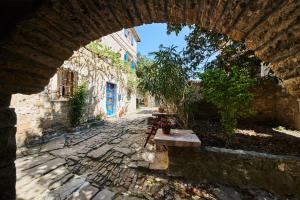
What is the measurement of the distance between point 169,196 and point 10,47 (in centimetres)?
331

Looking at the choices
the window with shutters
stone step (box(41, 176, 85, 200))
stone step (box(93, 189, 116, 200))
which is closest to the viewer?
stone step (box(41, 176, 85, 200))

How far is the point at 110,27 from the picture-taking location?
195 cm

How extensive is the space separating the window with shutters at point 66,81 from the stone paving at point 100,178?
2.68 meters

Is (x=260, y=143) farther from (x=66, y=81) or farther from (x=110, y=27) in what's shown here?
(x=66, y=81)

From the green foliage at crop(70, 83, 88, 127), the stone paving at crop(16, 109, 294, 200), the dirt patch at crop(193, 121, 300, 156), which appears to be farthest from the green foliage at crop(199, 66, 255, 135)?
the green foliage at crop(70, 83, 88, 127)

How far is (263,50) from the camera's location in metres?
1.81

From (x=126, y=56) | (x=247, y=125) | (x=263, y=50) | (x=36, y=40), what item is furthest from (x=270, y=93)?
(x=126, y=56)

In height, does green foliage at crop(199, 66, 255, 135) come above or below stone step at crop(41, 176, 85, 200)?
above

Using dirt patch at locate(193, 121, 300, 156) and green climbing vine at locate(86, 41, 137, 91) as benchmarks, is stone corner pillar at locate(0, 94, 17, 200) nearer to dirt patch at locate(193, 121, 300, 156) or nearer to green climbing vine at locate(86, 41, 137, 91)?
dirt patch at locate(193, 121, 300, 156)

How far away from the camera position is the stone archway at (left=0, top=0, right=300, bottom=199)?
4.96 ft

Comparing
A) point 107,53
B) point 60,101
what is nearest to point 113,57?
point 107,53

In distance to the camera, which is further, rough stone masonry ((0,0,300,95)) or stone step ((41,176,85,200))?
stone step ((41,176,85,200))

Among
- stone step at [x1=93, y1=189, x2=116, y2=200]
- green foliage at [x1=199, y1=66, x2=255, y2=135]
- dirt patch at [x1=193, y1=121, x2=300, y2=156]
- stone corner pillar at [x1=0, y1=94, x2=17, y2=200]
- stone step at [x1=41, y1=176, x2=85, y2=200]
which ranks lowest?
stone step at [x1=93, y1=189, x2=116, y2=200]

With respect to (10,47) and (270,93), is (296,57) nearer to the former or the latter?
(10,47)
